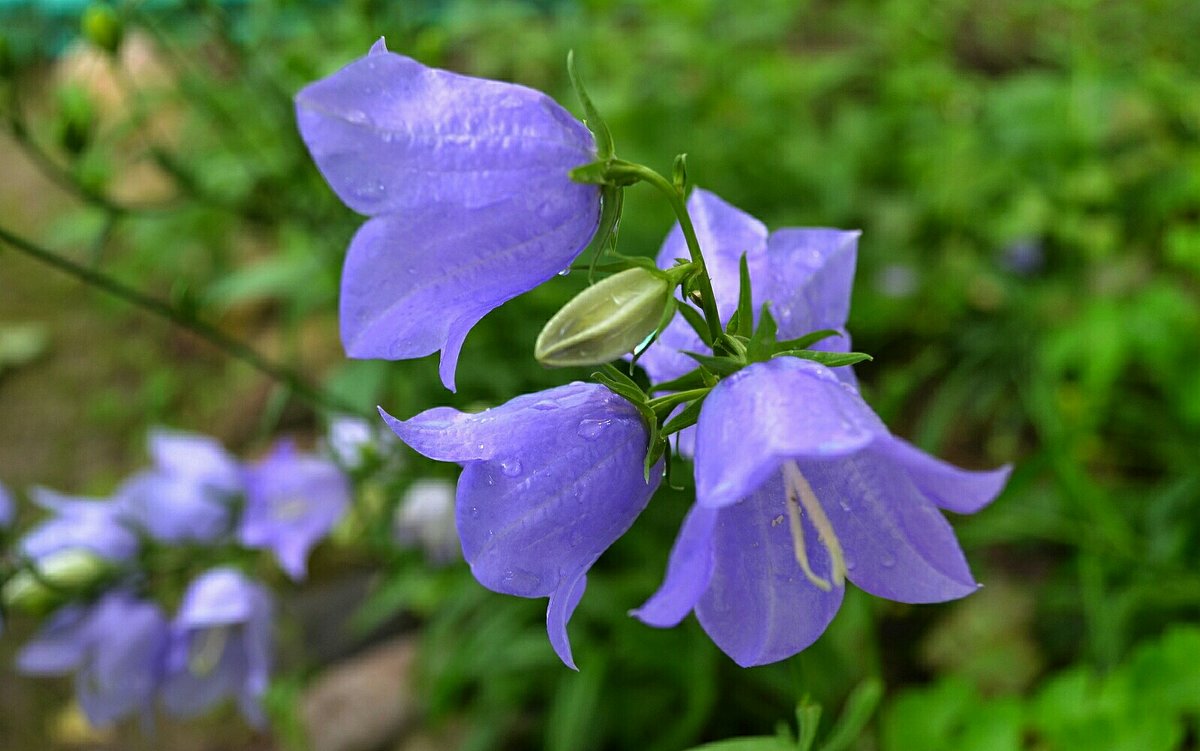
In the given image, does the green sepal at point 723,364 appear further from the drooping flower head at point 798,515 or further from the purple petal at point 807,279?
the purple petal at point 807,279

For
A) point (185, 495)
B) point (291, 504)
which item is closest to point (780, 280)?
point (291, 504)

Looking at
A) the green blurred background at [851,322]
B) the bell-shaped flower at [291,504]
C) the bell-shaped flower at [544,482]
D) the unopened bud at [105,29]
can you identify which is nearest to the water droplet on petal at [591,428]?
the bell-shaped flower at [544,482]

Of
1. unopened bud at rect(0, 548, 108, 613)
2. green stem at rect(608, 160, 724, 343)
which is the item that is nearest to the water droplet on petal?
green stem at rect(608, 160, 724, 343)

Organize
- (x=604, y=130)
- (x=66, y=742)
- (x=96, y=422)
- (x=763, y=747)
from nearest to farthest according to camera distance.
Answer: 1. (x=604, y=130)
2. (x=763, y=747)
3. (x=66, y=742)
4. (x=96, y=422)

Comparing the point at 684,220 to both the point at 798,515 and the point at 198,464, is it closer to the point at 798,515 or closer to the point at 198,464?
the point at 798,515

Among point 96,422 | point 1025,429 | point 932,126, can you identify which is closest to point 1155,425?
point 1025,429

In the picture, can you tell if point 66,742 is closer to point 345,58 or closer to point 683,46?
point 345,58
